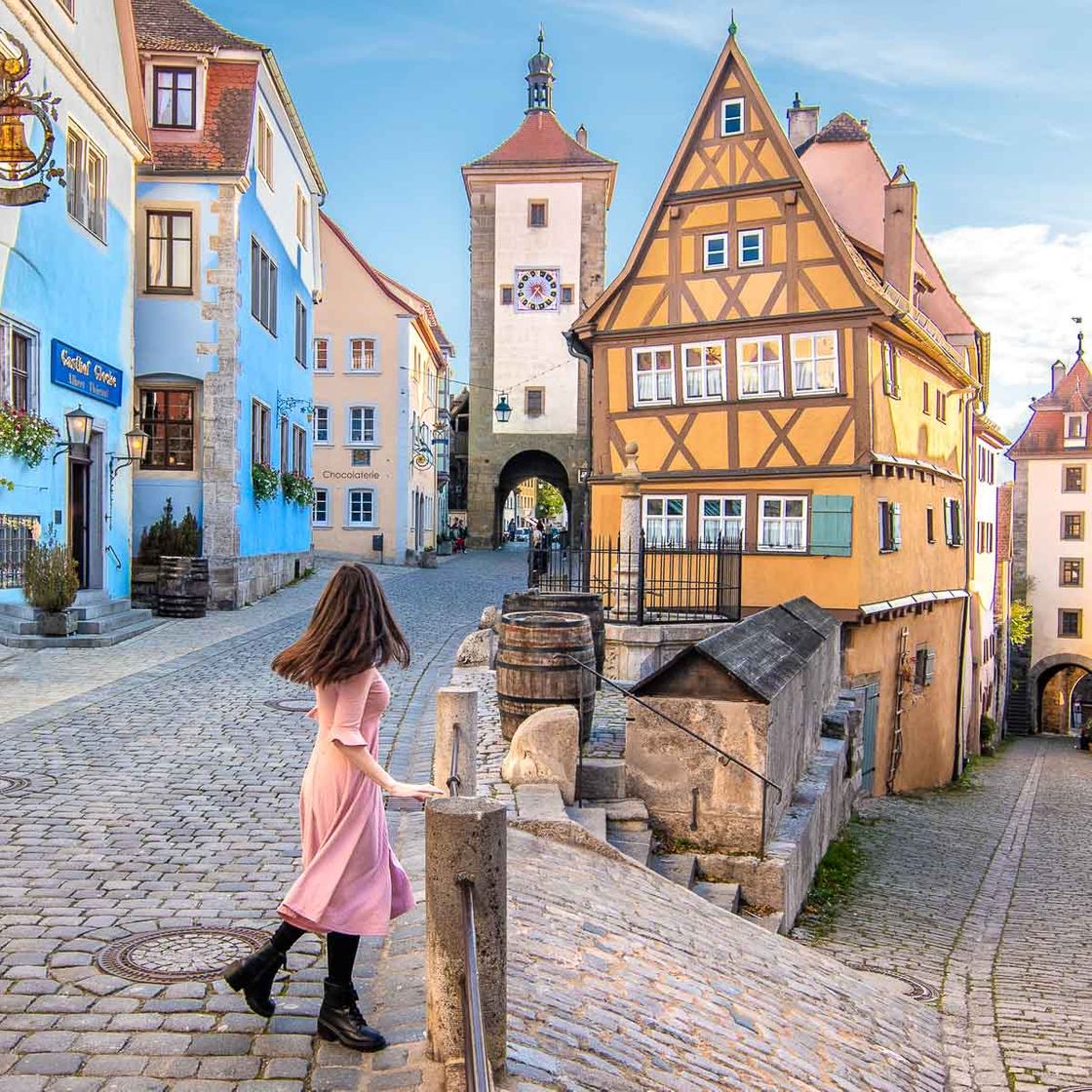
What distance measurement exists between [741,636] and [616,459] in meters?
13.2

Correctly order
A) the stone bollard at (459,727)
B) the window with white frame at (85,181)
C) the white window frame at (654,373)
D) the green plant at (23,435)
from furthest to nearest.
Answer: the white window frame at (654,373) → the window with white frame at (85,181) → the green plant at (23,435) → the stone bollard at (459,727)

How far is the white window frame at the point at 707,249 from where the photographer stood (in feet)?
70.7

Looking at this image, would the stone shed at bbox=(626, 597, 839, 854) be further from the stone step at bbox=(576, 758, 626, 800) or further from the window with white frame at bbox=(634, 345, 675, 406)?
the window with white frame at bbox=(634, 345, 675, 406)

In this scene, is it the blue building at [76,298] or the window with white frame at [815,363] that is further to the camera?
the window with white frame at [815,363]

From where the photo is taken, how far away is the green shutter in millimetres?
19984

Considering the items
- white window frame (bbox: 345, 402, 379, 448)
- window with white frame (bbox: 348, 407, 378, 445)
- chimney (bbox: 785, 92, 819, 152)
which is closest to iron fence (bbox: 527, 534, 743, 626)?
chimney (bbox: 785, 92, 819, 152)

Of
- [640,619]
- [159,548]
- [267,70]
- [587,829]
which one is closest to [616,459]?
[640,619]

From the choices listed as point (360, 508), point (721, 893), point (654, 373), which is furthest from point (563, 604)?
point (360, 508)

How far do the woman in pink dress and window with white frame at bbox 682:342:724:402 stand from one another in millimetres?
18239

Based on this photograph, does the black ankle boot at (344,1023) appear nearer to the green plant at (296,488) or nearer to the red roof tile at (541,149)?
the green plant at (296,488)

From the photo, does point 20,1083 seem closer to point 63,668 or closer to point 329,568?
point 63,668

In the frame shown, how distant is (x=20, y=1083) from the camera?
3.67m

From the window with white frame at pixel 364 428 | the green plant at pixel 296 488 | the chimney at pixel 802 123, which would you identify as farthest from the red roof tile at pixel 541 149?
the green plant at pixel 296 488

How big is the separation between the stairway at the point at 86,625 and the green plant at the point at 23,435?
208 cm
